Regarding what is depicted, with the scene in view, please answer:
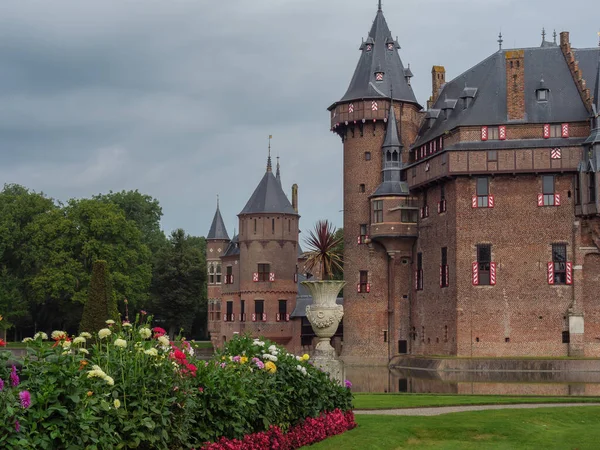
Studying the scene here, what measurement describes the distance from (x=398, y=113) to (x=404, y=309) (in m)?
11.6

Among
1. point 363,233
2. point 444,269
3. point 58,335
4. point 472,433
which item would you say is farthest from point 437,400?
point 363,233

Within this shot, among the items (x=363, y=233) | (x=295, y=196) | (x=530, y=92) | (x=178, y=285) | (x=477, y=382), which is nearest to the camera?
(x=477, y=382)

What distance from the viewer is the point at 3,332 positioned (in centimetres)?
6925

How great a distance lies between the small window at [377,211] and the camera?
171ft

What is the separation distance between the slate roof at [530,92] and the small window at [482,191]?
9.91 feet

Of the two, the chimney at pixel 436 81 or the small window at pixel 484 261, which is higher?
the chimney at pixel 436 81

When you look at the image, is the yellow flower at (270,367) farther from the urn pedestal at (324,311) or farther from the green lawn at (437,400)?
the urn pedestal at (324,311)

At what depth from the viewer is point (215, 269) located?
70312 mm

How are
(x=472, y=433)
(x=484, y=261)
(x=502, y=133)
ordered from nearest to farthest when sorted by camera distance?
(x=472, y=433) → (x=484, y=261) → (x=502, y=133)

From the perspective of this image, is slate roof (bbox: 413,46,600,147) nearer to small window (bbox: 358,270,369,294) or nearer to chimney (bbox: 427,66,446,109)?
chimney (bbox: 427,66,446,109)

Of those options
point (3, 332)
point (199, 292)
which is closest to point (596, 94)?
point (199, 292)

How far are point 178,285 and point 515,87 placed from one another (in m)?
39.1

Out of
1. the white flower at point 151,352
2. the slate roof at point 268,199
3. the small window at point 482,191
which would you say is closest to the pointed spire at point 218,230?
the slate roof at point 268,199

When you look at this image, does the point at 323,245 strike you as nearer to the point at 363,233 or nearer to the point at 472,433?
the point at 363,233
